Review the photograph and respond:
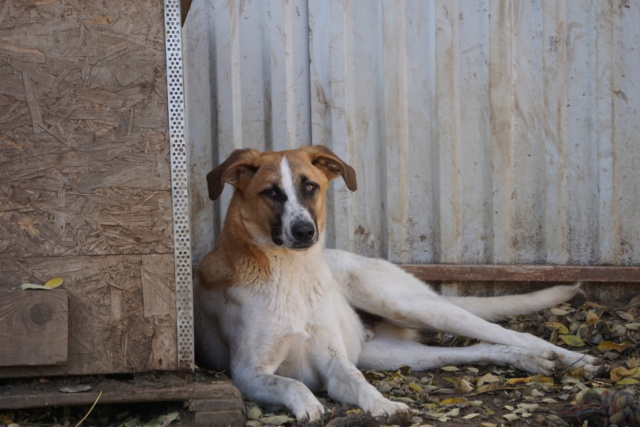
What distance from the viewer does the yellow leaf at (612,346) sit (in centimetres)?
459

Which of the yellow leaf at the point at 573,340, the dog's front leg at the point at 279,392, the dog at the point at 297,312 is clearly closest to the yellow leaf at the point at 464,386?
the dog at the point at 297,312

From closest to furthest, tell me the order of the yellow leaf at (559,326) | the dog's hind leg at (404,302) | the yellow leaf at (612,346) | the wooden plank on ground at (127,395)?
the wooden plank on ground at (127,395) < the yellow leaf at (612,346) < the dog's hind leg at (404,302) < the yellow leaf at (559,326)

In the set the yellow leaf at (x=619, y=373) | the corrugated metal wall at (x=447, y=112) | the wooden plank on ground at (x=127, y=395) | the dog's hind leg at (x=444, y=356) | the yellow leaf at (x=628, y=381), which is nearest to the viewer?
the wooden plank on ground at (x=127, y=395)

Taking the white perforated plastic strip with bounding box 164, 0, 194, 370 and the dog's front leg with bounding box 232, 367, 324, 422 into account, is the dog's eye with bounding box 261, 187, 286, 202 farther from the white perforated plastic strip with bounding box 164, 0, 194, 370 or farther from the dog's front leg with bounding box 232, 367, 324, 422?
the dog's front leg with bounding box 232, 367, 324, 422

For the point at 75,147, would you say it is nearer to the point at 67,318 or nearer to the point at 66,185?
the point at 66,185

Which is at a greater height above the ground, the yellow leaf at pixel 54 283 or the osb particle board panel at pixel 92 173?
the osb particle board panel at pixel 92 173

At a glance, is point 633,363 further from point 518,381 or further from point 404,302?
point 404,302

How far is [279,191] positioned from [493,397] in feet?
4.94

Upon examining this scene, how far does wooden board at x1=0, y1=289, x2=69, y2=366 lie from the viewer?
3.51m

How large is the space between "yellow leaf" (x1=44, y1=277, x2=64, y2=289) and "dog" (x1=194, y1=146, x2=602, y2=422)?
960mm

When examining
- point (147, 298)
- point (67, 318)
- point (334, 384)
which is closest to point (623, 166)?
point (334, 384)

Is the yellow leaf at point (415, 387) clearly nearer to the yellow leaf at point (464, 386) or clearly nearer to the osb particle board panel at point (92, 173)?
the yellow leaf at point (464, 386)

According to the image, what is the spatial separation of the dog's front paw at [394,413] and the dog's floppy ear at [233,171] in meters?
1.40

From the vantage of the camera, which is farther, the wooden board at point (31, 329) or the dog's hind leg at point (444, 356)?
the dog's hind leg at point (444, 356)
